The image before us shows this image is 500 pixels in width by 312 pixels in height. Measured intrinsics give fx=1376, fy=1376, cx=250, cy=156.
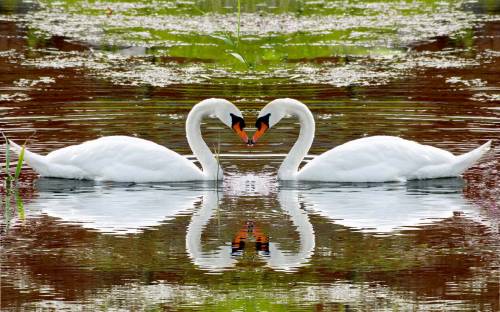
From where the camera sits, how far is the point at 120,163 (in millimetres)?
12703

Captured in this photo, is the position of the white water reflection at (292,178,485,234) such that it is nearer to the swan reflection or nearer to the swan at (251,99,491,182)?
the swan at (251,99,491,182)

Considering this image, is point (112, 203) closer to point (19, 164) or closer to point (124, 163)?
point (124, 163)

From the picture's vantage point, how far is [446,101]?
16.8 meters

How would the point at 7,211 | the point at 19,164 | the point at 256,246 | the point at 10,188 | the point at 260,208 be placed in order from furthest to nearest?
the point at 19,164 → the point at 10,188 → the point at 260,208 → the point at 7,211 → the point at 256,246

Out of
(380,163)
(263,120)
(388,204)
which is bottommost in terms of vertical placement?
(388,204)

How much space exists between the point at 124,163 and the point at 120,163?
37 millimetres

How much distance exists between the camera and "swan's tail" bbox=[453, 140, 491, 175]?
1251 centimetres

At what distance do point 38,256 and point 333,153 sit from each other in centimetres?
396

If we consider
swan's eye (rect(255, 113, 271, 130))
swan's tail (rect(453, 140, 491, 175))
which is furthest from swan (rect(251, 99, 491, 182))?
swan's eye (rect(255, 113, 271, 130))

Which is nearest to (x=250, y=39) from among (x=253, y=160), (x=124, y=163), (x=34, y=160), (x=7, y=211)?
(x=253, y=160)

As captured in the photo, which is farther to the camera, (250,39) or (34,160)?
(250,39)

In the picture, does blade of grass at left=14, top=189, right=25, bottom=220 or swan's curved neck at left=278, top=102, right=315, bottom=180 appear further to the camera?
swan's curved neck at left=278, top=102, right=315, bottom=180

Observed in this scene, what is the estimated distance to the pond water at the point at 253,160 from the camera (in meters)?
8.73

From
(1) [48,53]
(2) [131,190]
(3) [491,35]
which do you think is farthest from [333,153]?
(3) [491,35]
